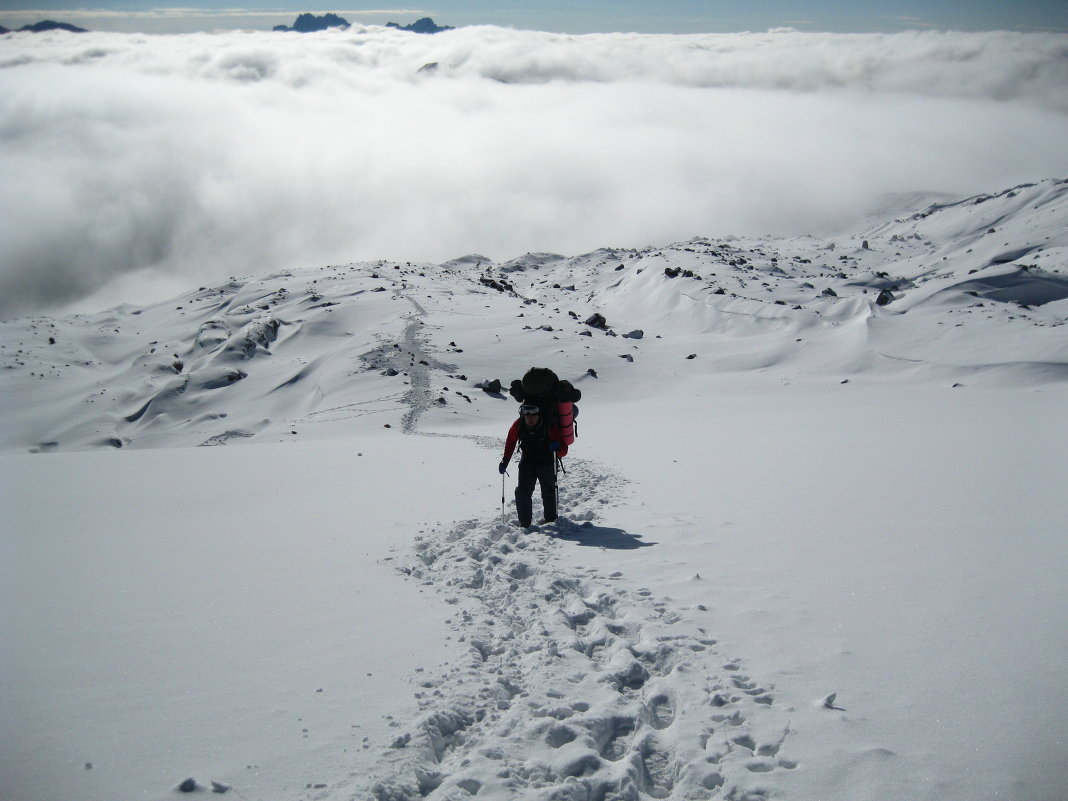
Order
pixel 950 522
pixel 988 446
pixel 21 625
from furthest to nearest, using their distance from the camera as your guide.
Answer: pixel 988 446, pixel 950 522, pixel 21 625

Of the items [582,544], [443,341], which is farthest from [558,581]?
[443,341]

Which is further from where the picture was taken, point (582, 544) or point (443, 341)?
point (443, 341)

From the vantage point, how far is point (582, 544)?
23.6ft

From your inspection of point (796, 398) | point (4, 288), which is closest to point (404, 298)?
point (796, 398)

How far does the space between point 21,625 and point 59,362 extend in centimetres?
2964

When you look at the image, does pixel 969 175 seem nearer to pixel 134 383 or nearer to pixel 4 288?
pixel 134 383

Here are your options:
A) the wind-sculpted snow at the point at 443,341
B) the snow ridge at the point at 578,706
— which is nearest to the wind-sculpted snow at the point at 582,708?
the snow ridge at the point at 578,706

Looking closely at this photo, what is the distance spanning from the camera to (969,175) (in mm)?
104562

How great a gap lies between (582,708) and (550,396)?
14.6 feet

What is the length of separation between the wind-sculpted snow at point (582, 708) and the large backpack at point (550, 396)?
94.6 inches

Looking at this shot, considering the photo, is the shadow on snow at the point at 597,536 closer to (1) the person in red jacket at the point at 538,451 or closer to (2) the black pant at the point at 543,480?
(2) the black pant at the point at 543,480

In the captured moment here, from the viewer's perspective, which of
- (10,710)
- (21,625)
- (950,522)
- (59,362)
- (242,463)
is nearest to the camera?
(10,710)

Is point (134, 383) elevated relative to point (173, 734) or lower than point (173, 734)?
lower

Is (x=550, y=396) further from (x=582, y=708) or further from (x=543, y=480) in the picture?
(x=582, y=708)
